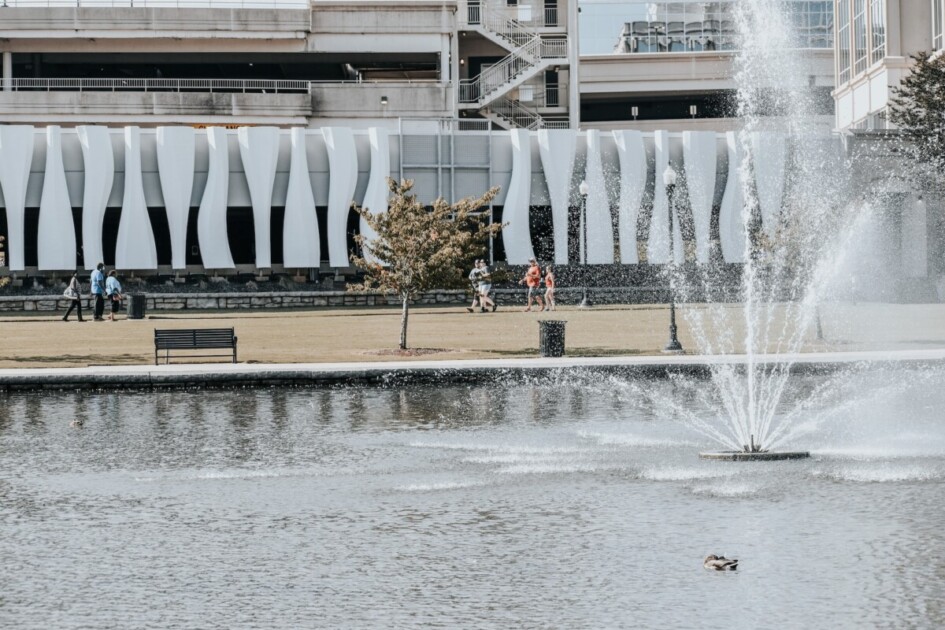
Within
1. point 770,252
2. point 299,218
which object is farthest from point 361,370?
point 299,218

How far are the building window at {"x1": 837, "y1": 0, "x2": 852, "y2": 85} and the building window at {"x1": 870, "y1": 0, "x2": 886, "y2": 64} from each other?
A: 4.60 meters

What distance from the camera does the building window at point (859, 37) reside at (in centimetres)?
5866

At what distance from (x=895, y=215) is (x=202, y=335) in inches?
1548

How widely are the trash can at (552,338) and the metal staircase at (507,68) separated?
4152 centimetres

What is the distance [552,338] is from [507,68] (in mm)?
43916

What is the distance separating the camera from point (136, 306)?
1607 inches

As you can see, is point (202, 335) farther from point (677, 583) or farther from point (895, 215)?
point (895, 215)

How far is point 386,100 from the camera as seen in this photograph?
208ft

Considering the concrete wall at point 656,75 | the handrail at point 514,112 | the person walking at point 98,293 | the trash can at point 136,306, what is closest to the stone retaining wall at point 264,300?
the trash can at point 136,306

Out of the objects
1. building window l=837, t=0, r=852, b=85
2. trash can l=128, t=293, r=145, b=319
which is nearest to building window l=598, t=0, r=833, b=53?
building window l=837, t=0, r=852, b=85

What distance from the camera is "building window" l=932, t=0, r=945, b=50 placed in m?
52.7

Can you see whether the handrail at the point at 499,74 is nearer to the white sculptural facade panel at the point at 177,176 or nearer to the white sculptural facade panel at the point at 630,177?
the white sculptural facade panel at the point at 630,177

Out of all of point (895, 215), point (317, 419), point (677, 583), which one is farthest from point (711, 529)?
point (895, 215)

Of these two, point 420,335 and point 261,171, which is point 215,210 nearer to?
point 261,171
